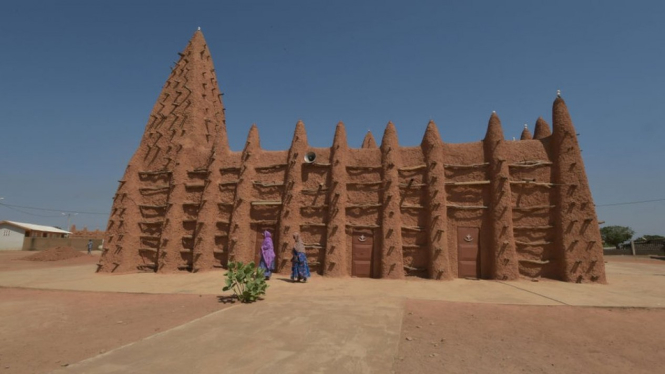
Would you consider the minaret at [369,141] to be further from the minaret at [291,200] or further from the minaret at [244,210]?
the minaret at [244,210]

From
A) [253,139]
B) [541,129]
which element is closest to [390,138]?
[253,139]

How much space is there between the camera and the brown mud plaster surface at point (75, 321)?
19.4ft

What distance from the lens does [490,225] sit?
15820 mm

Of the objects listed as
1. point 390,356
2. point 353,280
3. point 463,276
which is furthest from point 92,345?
point 463,276

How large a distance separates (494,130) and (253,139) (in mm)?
13619

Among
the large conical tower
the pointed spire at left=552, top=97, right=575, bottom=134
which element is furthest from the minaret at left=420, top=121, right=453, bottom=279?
the large conical tower

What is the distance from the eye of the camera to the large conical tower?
60.3 feet

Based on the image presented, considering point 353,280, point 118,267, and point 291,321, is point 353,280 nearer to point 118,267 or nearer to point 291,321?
point 291,321

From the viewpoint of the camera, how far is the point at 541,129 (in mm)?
20219

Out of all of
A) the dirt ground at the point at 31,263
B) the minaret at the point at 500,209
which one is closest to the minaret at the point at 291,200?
the minaret at the point at 500,209

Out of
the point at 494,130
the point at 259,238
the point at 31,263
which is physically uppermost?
the point at 494,130

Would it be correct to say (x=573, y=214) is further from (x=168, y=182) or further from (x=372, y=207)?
(x=168, y=182)

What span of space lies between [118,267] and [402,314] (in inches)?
675

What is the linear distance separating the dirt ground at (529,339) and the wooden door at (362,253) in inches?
268
